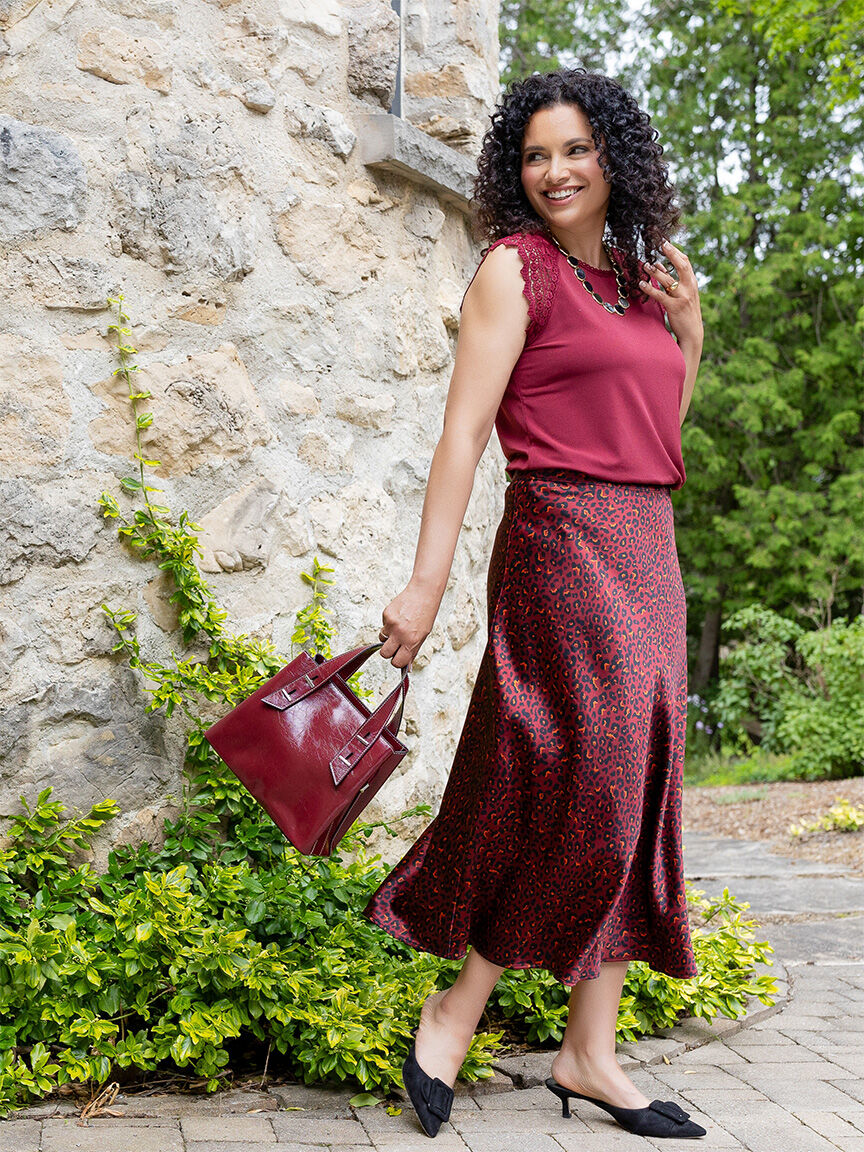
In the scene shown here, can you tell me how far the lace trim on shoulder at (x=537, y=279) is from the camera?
7.01ft

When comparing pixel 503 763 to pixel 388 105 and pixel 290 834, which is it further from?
pixel 388 105

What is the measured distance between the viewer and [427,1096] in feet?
6.96

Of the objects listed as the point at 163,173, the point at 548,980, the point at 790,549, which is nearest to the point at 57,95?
the point at 163,173

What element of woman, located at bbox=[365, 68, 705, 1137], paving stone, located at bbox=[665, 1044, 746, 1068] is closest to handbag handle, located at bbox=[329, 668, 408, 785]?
woman, located at bbox=[365, 68, 705, 1137]

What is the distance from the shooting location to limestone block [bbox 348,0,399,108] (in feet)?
9.66

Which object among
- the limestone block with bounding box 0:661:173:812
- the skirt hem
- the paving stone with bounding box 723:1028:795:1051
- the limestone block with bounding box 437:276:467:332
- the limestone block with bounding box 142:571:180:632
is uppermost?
the limestone block with bounding box 437:276:467:332

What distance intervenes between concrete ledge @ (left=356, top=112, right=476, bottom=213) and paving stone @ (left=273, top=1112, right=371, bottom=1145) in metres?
2.11

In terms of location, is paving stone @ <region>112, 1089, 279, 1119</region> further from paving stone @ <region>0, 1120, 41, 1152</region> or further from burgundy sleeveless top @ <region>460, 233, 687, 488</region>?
burgundy sleeveless top @ <region>460, 233, 687, 488</region>

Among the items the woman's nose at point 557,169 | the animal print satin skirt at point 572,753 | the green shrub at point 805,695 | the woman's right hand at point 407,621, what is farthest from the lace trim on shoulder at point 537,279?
the green shrub at point 805,695

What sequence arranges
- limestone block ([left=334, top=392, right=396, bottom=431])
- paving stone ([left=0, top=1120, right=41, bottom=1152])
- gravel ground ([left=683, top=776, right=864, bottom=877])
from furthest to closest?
gravel ground ([left=683, top=776, right=864, bottom=877]) < limestone block ([left=334, top=392, right=396, bottom=431]) < paving stone ([left=0, top=1120, right=41, bottom=1152])

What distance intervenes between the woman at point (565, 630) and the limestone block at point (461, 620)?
0.98 metres

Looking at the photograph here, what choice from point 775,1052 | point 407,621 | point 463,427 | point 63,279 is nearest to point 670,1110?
point 775,1052

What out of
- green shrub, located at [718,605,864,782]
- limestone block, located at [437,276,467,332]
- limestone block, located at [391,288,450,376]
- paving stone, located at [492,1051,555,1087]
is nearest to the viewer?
paving stone, located at [492,1051,555,1087]

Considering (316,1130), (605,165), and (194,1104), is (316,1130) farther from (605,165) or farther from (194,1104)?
(605,165)
